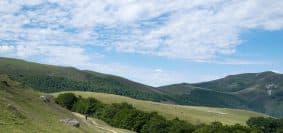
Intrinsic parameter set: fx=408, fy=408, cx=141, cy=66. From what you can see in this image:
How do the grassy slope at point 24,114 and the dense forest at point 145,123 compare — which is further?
the dense forest at point 145,123

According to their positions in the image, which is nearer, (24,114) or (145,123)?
(24,114)

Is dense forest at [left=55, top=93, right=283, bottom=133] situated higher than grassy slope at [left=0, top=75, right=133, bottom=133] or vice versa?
grassy slope at [left=0, top=75, right=133, bottom=133]

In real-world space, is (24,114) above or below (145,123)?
above

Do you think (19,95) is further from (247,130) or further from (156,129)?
(247,130)

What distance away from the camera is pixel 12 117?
48469 mm

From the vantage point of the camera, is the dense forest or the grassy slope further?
the dense forest

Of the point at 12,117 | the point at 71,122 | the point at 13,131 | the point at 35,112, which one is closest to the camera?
the point at 13,131

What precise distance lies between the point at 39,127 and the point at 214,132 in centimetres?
9681

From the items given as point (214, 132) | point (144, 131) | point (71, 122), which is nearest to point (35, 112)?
point (71, 122)

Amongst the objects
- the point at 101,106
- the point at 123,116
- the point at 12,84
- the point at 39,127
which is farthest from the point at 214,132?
the point at 39,127

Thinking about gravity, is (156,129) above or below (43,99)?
below

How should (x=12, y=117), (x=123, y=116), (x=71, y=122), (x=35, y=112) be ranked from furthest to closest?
(x=123, y=116) < (x=71, y=122) < (x=35, y=112) < (x=12, y=117)

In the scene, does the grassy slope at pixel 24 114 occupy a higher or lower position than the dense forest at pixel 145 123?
higher

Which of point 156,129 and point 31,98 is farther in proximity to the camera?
point 156,129
